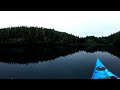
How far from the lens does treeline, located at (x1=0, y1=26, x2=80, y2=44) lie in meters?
99.0

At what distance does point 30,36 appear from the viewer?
328 feet

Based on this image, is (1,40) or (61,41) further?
(61,41)

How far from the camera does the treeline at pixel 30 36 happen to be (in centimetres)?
9900

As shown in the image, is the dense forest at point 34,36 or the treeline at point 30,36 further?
the dense forest at point 34,36

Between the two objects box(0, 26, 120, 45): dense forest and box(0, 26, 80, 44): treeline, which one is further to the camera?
box(0, 26, 120, 45): dense forest

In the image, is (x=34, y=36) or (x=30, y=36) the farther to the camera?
(x=34, y=36)

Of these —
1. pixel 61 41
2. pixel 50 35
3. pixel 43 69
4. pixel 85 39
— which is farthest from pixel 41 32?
pixel 43 69
